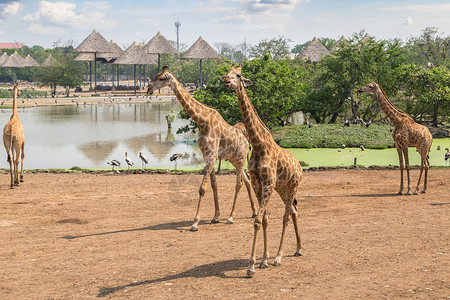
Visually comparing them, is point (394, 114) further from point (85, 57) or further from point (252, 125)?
point (85, 57)

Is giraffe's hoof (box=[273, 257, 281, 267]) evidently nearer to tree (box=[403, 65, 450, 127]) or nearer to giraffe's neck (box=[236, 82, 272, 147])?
giraffe's neck (box=[236, 82, 272, 147])

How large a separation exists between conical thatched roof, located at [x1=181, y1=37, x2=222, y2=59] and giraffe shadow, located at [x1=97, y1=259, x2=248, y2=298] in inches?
2478

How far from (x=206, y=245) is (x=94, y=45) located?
247 ft

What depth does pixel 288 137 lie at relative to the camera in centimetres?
2950

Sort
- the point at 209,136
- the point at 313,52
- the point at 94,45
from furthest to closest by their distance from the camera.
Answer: the point at 94,45
the point at 313,52
the point at 209,136

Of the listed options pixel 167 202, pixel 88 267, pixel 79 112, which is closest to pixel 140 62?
pixel 79 112

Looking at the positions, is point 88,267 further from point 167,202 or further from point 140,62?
point 140,62

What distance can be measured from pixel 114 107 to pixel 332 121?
3325 centimetres

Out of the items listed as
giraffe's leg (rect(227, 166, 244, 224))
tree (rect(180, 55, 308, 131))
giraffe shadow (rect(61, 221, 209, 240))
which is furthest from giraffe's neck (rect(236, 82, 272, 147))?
tree (rect(180, 55, 308, 131))

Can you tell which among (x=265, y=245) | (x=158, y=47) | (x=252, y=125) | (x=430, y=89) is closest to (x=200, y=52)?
(x=158, y=47)

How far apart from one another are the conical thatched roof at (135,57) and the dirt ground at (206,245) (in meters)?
61.5

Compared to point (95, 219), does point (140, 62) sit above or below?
above

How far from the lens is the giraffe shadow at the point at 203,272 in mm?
8852

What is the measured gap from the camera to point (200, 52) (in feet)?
236
